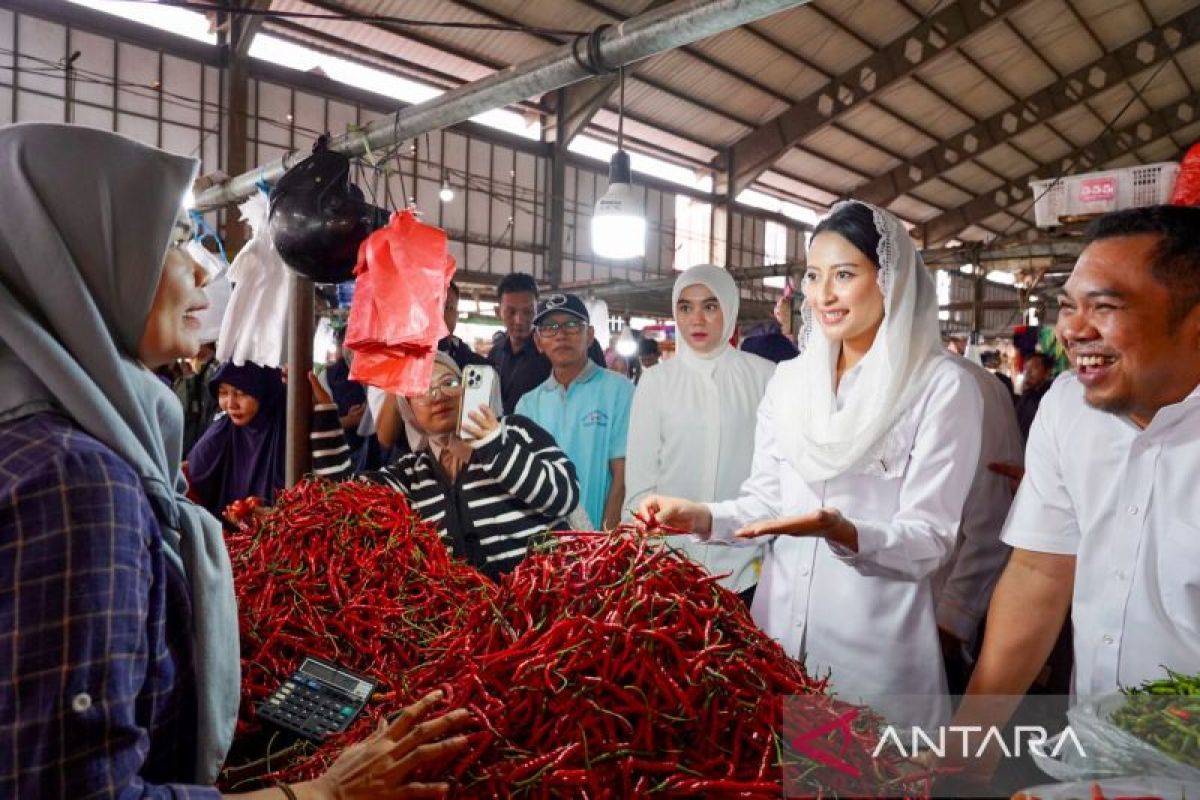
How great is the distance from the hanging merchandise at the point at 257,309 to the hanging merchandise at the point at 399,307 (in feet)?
2.36

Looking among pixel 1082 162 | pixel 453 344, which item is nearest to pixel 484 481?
pixel 453 344

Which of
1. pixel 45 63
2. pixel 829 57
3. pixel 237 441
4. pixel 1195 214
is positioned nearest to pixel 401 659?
pixel 1195 214

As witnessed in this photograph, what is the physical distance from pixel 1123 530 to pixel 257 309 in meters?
3.02

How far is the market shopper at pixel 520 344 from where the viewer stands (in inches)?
165

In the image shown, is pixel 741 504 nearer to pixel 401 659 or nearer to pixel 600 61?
pixel 401 659

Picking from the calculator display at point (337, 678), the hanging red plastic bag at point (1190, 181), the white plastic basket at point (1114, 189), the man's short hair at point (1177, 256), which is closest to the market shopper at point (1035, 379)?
the white plastic basket at point (1114, 189)

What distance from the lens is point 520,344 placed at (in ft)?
14.1

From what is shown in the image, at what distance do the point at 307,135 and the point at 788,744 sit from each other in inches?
451

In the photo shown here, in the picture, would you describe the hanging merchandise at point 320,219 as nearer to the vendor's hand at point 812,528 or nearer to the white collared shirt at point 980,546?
the vendor's hand at point 812,528

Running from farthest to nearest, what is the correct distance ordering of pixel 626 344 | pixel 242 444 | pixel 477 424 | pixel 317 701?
1. pixel 626 344
2. pixel 242 444
3. pixel 477 424
4. pixel 317 701

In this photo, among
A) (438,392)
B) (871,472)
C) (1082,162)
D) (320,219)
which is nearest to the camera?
(871,472)

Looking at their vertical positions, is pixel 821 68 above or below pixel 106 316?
above

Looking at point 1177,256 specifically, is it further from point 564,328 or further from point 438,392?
point 564,328

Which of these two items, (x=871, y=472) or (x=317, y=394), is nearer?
(x=871, y=472)
